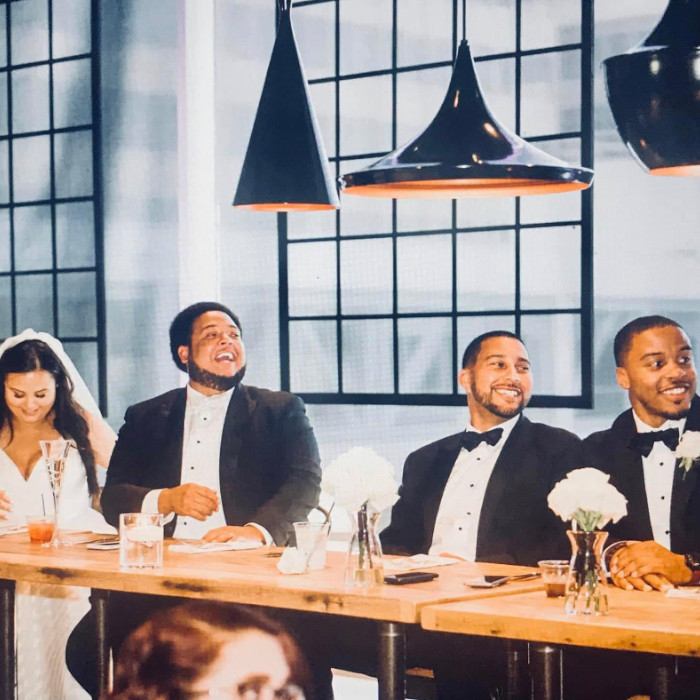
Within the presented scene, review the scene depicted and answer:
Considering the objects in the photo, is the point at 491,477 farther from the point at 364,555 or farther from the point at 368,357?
the point at 368,357

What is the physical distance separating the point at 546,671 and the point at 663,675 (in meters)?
0.27

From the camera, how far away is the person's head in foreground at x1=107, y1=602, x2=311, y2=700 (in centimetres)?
105

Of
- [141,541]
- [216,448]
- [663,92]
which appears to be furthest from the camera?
[216,448]

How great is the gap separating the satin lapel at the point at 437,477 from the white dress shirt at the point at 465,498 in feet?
0.06

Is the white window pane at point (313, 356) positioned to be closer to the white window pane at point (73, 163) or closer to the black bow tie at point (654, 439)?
the white window pane at point (73, 163)

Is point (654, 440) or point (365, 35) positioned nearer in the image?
point (654, 440)

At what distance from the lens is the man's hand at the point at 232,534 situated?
175 inches

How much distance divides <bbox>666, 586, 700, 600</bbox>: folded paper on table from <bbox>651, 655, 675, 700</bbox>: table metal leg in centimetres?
37

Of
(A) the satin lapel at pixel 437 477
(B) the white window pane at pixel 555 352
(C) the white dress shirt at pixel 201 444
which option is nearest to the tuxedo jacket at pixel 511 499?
(A) the satin lapel at pixel 437 477

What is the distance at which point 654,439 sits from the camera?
4.38m

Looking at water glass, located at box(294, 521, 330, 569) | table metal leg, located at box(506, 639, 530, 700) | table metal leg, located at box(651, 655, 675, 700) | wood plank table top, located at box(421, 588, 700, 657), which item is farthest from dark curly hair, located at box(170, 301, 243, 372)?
table metal leg, located at box(651, 655, 675, 700)

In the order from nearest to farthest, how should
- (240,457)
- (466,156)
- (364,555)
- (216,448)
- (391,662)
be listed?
(391,662), (466,156), (364,555), (240,457), (216,448)

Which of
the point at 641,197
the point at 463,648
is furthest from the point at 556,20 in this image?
the point at 463,648

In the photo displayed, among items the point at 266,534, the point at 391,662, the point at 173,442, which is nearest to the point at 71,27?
the point at 173,442
